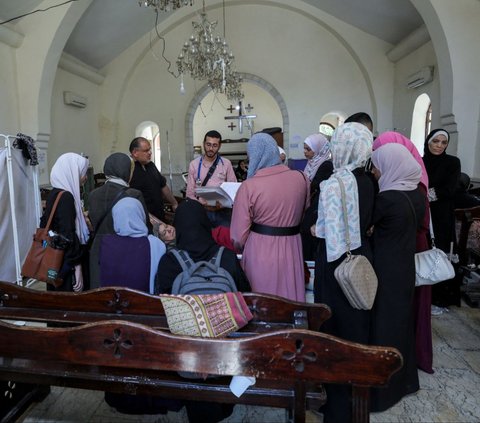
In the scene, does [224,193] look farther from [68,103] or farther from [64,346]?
[68,103]

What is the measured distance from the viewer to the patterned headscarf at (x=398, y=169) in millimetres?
1623

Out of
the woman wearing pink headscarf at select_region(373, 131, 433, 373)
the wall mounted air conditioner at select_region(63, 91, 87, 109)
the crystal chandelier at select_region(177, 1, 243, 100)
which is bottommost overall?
the woman wearing pink headscarf at select_region(373, 131, 433, 373)

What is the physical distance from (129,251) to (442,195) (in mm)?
2446

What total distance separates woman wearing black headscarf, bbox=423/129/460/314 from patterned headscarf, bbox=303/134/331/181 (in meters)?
0.95

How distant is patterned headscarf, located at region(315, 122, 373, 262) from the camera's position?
1.47 metres

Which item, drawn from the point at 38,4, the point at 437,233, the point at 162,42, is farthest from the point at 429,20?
the point at 162,42

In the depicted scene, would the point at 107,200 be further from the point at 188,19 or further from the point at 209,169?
the point at 188,19

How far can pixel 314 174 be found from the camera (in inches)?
97.9

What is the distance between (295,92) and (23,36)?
191 inches

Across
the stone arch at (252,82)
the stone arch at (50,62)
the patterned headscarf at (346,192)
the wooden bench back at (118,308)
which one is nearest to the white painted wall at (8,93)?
the stone arch at (50,62)

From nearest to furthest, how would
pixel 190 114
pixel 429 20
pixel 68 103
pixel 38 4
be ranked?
pixel 429 20
pixel 38 4
pixel 68 103
pixel 190 114

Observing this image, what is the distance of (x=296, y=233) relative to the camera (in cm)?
186

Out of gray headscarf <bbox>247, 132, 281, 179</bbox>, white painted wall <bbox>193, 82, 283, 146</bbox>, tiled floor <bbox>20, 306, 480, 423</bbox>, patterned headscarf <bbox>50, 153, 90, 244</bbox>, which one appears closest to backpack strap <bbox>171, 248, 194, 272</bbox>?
gray headscarf <bbox>247, 132, 281, 179</bbox>

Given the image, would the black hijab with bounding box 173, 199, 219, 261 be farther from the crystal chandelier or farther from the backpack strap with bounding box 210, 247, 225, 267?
the crystal chandelier
